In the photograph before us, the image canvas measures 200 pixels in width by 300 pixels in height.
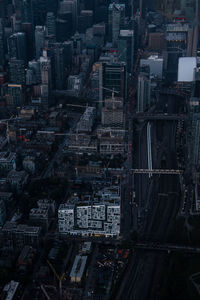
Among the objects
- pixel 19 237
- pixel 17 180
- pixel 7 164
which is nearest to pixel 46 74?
pixel 7 164

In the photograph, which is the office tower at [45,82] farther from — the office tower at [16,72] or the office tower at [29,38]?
the office tower at [29,38]

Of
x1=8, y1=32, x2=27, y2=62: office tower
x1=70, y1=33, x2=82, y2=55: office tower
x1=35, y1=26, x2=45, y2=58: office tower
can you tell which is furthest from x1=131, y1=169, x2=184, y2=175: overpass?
x1=35, y1=26, x2=45, y2=58: office tower

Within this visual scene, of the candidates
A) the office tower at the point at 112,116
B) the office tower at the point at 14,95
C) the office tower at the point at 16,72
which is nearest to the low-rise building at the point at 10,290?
the office tower at the point at 112,116

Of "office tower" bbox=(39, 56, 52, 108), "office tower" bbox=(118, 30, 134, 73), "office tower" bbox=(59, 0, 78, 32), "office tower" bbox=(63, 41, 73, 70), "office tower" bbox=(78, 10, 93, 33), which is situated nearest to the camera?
"office tower" bbox=(39, 56, 52, 108)

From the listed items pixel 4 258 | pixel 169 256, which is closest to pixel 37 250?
pixel 4 258

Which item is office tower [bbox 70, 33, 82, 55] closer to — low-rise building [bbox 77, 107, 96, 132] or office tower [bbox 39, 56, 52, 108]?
office tower [bbox 39, 56, 52, 108]

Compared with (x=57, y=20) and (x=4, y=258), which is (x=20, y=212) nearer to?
(x=4, y=258)
